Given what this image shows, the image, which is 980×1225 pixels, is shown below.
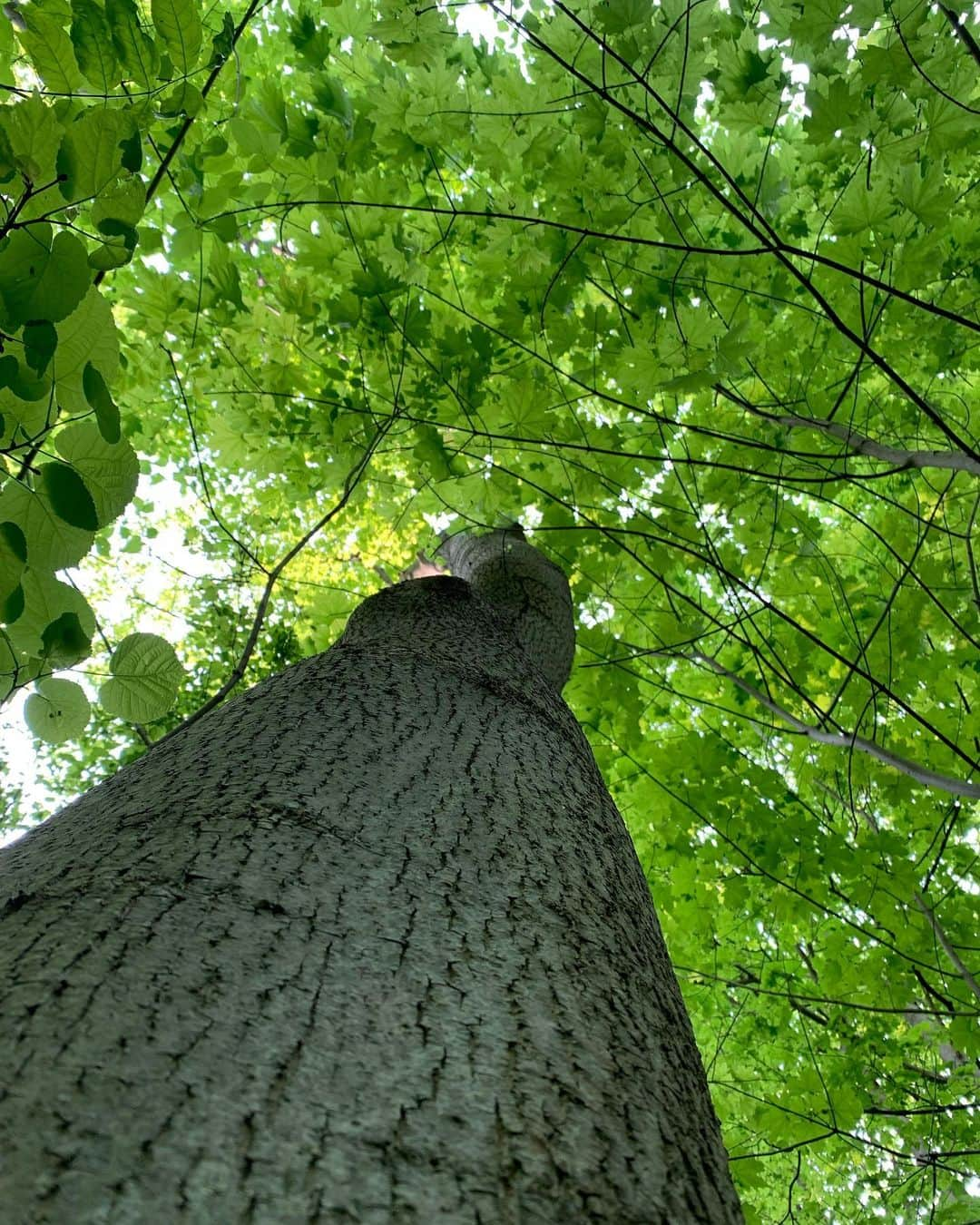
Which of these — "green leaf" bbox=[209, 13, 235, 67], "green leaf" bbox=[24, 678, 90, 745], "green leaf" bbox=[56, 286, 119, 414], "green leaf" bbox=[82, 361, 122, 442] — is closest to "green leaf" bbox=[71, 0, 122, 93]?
"green leaf" bbox=[209, 13, 235, 67]

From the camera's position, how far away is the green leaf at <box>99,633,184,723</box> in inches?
37.5

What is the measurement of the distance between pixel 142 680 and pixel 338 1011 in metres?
0.58

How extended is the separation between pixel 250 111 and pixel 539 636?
158cm

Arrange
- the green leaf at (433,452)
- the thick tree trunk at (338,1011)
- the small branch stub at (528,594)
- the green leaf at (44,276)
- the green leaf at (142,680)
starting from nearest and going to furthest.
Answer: the thick tree trunk at (338,1011)
the green leaf at (44,276)
the green leaf at (142,680)
the small branch stub at (528,594)
the green leaf at (433,452)

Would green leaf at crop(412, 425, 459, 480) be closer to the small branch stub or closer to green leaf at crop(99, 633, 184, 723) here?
the small branch stub

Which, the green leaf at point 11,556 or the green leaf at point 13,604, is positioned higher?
the green leaf at point 11,556

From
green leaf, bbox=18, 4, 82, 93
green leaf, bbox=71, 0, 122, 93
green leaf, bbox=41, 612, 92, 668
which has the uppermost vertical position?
green leaf, bbox=71, 0, 122, 93

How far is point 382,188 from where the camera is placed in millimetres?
2217

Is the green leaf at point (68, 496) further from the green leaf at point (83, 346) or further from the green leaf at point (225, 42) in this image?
the green leaf at point (225, 42)

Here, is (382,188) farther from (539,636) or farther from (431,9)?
(539,636)

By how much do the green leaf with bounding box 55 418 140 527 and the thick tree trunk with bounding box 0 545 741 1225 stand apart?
0.33 m

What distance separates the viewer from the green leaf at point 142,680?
95 cm

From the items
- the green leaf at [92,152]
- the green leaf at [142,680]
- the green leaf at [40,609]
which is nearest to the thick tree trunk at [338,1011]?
the green leaf at [142,680]

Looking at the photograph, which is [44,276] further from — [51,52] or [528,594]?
[528,594]
